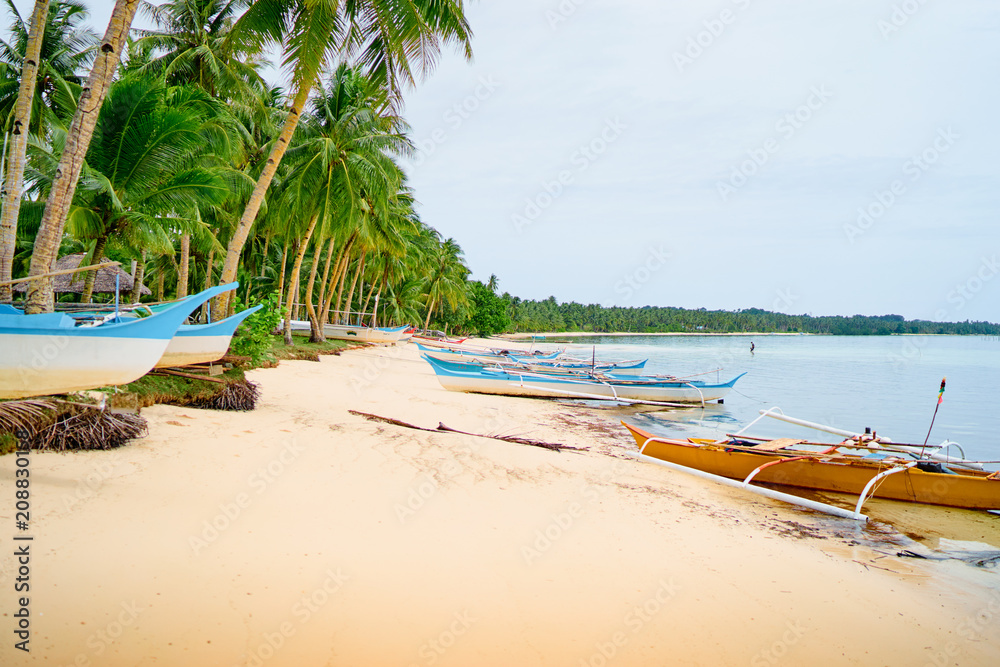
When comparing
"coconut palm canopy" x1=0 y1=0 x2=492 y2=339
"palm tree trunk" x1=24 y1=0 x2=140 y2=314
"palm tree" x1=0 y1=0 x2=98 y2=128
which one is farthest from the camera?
"palm tree" x1=0 y1=0 x2=98 y2=128

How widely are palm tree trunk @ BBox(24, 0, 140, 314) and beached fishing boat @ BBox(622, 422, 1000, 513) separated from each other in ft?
27.5

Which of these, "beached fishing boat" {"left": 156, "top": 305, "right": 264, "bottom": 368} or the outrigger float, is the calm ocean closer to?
the outrigger float

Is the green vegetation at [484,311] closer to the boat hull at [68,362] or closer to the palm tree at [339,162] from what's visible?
the palm tree at [339,162]

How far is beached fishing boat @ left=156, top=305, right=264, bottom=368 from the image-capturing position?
7.71 m

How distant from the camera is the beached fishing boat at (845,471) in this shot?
7633 mm

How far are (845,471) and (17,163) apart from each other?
36.6 ft

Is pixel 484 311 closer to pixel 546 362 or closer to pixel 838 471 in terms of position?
pixel 546 362

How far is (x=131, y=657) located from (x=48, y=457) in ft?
11.1

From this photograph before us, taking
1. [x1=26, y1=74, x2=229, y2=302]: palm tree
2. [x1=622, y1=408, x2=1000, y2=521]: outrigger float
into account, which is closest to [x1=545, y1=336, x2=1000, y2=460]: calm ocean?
[x1=622, y1=408, x2=1000, y2=521]: outrigger float

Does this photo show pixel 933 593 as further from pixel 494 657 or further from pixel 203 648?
pixel 203 648

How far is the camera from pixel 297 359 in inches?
666

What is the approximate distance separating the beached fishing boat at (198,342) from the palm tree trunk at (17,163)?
1826mm

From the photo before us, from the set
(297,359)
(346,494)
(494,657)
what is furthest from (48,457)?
(297,359)

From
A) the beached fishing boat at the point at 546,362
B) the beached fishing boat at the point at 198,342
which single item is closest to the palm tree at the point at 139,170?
the beached fishing boat at the point at 198,342
